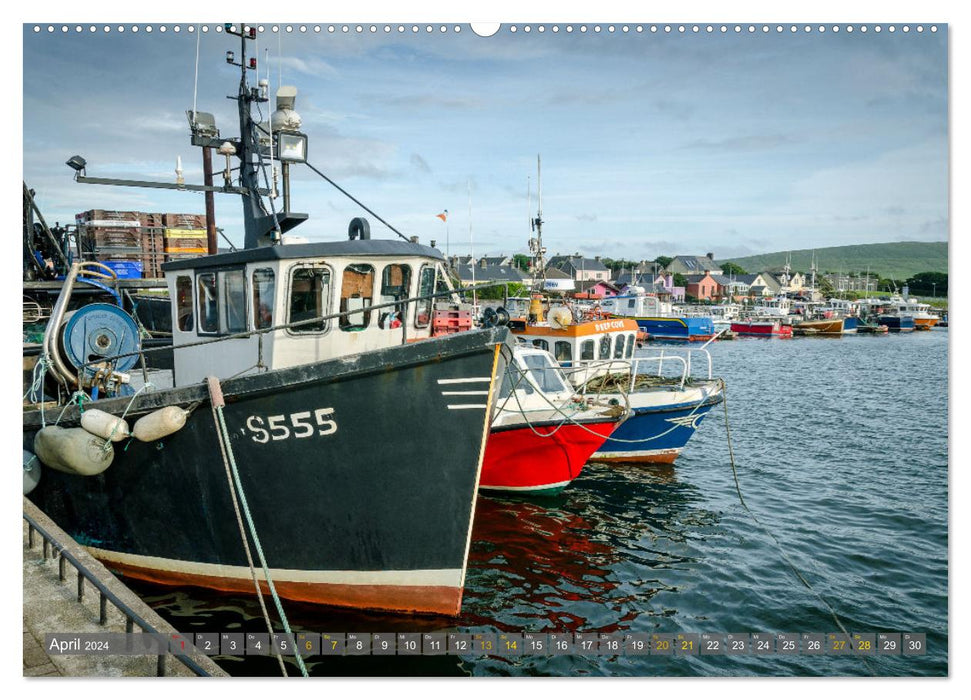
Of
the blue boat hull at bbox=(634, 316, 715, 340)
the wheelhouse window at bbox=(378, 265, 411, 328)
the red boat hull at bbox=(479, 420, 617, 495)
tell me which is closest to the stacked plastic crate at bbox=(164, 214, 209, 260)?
the wheelhouse window at bbox=(378, 265, 411, 328)

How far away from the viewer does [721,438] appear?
63.6ft

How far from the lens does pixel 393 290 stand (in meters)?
8.41

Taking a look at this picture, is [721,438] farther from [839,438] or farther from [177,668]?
[177,668]

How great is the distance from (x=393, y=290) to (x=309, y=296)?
3.83ft

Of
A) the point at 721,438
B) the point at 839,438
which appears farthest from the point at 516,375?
the point at 839,438

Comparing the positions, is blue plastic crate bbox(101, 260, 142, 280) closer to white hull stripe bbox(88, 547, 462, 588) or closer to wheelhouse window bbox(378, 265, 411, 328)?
wheelhouse window bbox(378, 265, 411, 328)

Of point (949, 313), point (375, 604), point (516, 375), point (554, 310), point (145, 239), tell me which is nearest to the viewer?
point (949, 313)

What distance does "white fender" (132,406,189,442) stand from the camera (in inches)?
263

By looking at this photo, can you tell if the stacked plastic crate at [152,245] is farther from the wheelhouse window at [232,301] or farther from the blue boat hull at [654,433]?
the blue boat hull at [654,433]

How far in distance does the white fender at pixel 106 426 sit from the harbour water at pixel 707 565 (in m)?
2.28

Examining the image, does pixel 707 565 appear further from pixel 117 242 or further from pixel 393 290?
pixel 117 242

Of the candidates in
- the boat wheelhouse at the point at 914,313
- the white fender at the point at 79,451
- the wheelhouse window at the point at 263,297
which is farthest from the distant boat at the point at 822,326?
the white fender at the point at 79,451

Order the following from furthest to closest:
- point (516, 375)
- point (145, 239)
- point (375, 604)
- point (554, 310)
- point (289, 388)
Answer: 1. point (554, 310)
2. point (145, 239)
3. point (516, 375)
4. point (375, 604)
5. point (289, 388)

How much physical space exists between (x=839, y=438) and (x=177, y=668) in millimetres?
18840
